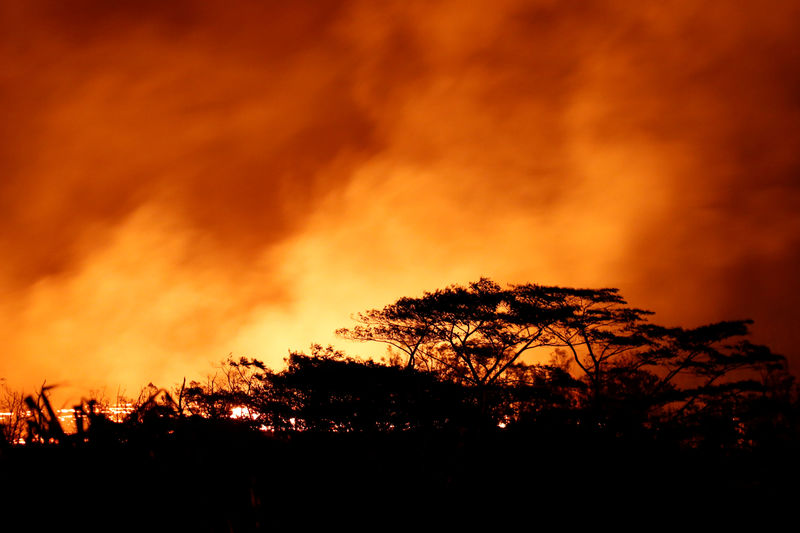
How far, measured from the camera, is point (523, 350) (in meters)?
24.9

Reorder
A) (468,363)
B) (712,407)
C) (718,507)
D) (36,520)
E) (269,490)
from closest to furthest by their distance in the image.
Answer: (36,520), (269,490), (718,507), (712,407), (468,363)

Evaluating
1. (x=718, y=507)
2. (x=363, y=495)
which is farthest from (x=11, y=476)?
(x=718, y=507)

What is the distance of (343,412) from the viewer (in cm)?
2434

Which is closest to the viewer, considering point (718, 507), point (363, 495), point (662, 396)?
point (363, 495)

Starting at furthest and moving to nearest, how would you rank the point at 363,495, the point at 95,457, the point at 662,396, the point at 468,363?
the point at 468,363, the point at 662,396, the point at 363,495, the point at 95,457

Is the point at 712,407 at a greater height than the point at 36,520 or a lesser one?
lesser

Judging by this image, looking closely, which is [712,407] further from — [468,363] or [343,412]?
[343,412]

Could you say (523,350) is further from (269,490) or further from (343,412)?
(269,490)

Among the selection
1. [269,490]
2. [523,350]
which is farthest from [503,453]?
[523,350]

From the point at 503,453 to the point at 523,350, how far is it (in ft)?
65.7

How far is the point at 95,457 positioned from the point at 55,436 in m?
0.22

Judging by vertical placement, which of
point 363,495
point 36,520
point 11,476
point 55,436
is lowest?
point 363,495

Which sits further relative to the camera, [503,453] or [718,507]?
[503,453]

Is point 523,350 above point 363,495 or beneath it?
above
